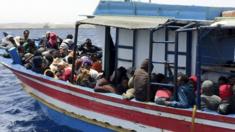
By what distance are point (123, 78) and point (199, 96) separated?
9.55 feet

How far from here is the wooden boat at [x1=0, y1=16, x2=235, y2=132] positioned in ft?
30.1

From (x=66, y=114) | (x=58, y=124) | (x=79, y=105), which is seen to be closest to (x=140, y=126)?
(x=79, y=105)

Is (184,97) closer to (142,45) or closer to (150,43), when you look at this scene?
(150,43)

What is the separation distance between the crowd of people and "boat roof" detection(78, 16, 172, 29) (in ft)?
2.53

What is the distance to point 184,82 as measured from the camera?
956 centimetres

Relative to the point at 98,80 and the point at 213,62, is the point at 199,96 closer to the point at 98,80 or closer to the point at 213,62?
the point at 213,62

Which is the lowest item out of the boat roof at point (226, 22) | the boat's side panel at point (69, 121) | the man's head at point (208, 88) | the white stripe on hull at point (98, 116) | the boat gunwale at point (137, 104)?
the boat's side panel at point (69, 121)

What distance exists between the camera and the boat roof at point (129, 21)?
33.3ft

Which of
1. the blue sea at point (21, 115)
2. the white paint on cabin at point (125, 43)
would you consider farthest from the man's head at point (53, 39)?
the white paint on cabin at point (125, 43)

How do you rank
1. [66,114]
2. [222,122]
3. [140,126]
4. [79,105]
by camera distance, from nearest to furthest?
[222,122] → [140,126] → [79,105] → [66,114]

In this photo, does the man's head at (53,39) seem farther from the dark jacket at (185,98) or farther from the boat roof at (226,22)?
the boat roof at (226,22)

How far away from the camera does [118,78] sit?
11.6m

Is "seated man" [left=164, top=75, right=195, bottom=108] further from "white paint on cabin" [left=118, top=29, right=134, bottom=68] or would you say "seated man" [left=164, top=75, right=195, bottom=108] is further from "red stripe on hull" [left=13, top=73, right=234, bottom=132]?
"white paint on cabin" [left=118, top=29, right=134, bottom=68]

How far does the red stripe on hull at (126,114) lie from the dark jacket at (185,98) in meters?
0.34
